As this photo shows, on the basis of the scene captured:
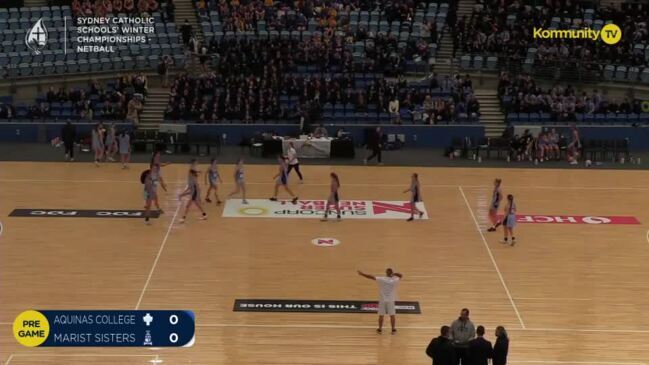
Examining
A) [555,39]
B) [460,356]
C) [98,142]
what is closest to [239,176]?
[98,142]

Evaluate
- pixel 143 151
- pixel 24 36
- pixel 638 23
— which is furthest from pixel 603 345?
pixel 24 36

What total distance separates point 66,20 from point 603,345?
3399 centimetres

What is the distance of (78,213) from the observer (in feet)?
101

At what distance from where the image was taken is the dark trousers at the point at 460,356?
56.2 ft

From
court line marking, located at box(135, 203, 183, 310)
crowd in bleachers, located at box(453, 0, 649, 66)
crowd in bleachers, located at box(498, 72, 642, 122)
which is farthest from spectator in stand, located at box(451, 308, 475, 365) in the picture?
crowd in bleachers, located at box(453, 0, 649, 66)

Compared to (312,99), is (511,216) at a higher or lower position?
lower

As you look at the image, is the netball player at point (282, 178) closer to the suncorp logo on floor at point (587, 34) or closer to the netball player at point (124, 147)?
the netball player at point (124, 147)

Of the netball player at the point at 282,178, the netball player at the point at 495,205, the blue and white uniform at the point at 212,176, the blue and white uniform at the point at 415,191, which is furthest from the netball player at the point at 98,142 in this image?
the netball player at the point at 495,205

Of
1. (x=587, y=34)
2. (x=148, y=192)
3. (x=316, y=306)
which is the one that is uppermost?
(x=587, y=34)

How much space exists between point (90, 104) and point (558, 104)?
758 inches

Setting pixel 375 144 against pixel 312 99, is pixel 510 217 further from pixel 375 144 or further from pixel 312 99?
pixel 312 99

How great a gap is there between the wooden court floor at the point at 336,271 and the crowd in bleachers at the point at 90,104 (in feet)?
25.9

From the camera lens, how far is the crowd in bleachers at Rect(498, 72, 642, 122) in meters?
43.3

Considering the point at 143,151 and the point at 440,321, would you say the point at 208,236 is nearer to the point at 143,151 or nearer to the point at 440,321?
the point at 440,321
